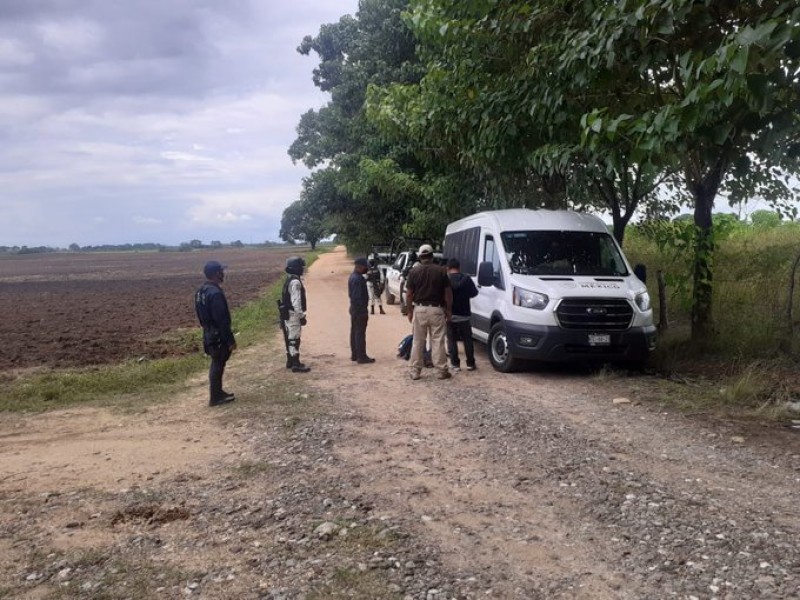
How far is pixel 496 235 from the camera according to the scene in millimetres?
10180

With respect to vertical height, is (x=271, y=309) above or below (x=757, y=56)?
below

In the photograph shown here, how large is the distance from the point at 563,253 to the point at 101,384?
6.88m

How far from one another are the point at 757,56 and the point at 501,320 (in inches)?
201

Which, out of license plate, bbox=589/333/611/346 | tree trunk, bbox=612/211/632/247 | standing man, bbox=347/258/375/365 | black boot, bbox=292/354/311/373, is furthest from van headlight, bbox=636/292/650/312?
black boot, bbox=292/354/311/373

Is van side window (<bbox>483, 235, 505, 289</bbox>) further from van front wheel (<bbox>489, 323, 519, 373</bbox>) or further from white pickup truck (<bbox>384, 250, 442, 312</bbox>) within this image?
white pickup truck (<bbox>384, 250, 442, 312</bbox>)

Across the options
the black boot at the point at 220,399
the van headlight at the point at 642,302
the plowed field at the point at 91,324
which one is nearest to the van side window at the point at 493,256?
the van headlight at the point at 642,302

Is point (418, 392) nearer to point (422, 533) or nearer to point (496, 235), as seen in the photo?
point (496, 235)

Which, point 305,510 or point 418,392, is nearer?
point 305,510

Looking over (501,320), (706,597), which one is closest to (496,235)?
(501,320)

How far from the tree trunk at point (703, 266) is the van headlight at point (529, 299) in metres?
2.56

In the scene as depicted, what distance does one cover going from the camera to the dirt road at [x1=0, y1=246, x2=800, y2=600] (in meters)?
3.74

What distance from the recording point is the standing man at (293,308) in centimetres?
948

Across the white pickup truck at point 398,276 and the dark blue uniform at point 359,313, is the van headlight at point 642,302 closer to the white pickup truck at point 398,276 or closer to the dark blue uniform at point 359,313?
the dark blue uniform at point 359,313

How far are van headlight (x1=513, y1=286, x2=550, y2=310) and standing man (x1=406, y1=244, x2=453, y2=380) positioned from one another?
88cm
